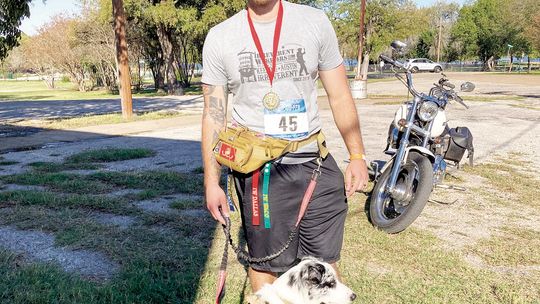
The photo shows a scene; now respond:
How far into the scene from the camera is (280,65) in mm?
2270

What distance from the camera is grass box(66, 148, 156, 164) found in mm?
8312

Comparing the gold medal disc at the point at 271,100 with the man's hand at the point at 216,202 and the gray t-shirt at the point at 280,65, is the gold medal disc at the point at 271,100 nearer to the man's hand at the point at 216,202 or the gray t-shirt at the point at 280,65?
the gray t-shirt at the point at 280,65

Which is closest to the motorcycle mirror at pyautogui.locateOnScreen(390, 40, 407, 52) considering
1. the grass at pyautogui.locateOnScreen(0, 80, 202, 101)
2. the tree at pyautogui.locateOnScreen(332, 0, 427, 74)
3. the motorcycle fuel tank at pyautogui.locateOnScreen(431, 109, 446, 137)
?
the motorcycle fuel tank at pyautogui.locateOnScreen(431, 109, 446, 137)

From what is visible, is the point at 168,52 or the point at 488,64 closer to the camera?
the point at 168,52

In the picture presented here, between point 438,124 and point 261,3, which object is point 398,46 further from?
point 261,3

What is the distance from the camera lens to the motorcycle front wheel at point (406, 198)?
441 centimetres

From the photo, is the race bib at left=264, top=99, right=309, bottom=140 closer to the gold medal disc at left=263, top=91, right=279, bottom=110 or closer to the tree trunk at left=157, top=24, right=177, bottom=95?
the gold medal disc at left=263, top=91, right=279, bottom=110

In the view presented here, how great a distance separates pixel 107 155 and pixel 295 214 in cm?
694

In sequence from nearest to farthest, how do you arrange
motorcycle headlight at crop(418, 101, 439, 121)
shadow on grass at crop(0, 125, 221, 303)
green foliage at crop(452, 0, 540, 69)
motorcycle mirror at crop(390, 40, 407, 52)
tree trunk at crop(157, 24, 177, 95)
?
1. shadow on grass at crop(0, 125, 221, 303)
2. motorcycle headlight at crop(418, 101, 439, 121)
3. motorcycle mirror at crop(390, 40, 407, 52)
4. tree trunk at crop(157, 24, 177, 95)
5. green foliage at crop(452, 0, 540, 69)

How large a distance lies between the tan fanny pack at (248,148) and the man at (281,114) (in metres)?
0.06

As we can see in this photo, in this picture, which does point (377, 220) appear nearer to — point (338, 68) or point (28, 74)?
point (338, 68)

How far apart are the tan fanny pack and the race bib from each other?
0.14ft

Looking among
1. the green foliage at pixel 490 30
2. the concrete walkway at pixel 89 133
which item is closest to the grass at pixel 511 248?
the concrete walkway at pixel 89 133

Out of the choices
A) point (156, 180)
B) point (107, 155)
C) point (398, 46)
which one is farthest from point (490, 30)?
point (156, 180)
